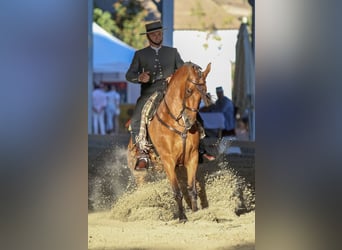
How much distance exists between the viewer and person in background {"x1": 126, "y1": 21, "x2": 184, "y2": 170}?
4734 mm

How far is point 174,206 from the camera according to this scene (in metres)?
4.77

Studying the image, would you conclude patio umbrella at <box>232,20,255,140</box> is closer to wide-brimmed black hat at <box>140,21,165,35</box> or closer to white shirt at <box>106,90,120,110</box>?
wide-brimmed black hat at <box>140,21,165,35</box>

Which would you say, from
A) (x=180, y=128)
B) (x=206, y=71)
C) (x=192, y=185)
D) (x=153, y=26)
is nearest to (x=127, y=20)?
(x=153, y=26)

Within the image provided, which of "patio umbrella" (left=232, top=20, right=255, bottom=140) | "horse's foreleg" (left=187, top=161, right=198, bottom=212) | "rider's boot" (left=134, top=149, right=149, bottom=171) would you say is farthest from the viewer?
"rider's boot" (left=134, top=149, right=149, bottom=171)

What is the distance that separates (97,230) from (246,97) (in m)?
1.43

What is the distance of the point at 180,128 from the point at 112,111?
522 millimetres

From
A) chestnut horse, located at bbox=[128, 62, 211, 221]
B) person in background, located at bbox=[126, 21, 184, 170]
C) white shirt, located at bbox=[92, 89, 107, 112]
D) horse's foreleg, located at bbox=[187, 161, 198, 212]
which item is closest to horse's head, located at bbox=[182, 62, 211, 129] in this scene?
chestnut horse, located at bbox=[128, 62, 211, 221]

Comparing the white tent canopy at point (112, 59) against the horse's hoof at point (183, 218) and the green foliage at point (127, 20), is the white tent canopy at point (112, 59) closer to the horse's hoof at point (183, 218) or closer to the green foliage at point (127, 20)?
the green foliage at point (127, 20)

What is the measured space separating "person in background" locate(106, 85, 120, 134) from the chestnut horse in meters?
0.18

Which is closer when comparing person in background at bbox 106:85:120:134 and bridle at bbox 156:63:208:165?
bridle at bbox 156:63:208:165

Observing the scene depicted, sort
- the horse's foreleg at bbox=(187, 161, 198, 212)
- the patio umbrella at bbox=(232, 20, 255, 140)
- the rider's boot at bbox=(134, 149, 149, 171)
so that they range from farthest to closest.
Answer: the rider's boot at bbox=(134, 149, 149, 171) < the horse's foreleg at bbox=(187, 161, 198, 212) < the patio umbrella at bbox=(232, 20, 255, 140)

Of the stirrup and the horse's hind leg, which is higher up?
the stirrup
